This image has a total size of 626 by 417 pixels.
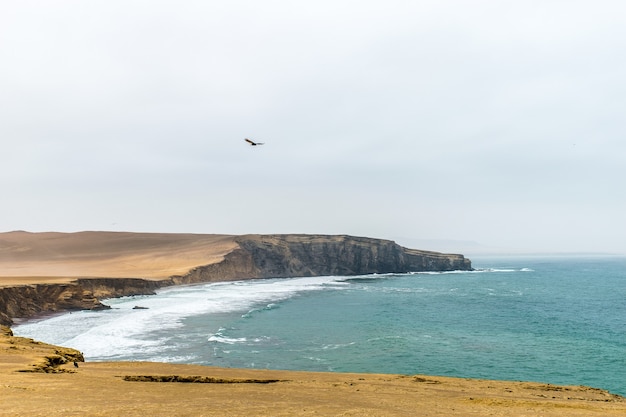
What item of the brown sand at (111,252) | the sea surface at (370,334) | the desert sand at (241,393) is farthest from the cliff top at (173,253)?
the desert sand at (241,393)

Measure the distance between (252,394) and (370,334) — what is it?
3118 centimetres

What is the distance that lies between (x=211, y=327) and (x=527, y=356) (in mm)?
31649

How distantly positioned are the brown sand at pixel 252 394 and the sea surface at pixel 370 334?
31.2ft

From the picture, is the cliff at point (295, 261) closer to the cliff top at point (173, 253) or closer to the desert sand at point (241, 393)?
the cliff top at point (173, 253)

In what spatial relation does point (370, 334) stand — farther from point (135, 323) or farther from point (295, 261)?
point (295, 261)

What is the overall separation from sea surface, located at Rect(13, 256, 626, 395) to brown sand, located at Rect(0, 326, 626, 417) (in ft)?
31.2

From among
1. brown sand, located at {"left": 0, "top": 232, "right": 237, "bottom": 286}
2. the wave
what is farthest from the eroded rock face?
the wave

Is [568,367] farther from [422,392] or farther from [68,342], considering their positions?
[68,342]

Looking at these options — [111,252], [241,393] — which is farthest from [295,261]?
[241,393]

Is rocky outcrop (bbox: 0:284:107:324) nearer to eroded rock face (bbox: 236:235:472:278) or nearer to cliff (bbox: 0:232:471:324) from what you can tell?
cliff (bbox: 0:232:471:324)

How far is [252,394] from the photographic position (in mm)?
16125

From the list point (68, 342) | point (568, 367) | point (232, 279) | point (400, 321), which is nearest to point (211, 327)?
point (68, 342)

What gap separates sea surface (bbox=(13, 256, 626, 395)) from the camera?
32.8 m

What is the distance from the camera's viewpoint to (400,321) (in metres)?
54.6
